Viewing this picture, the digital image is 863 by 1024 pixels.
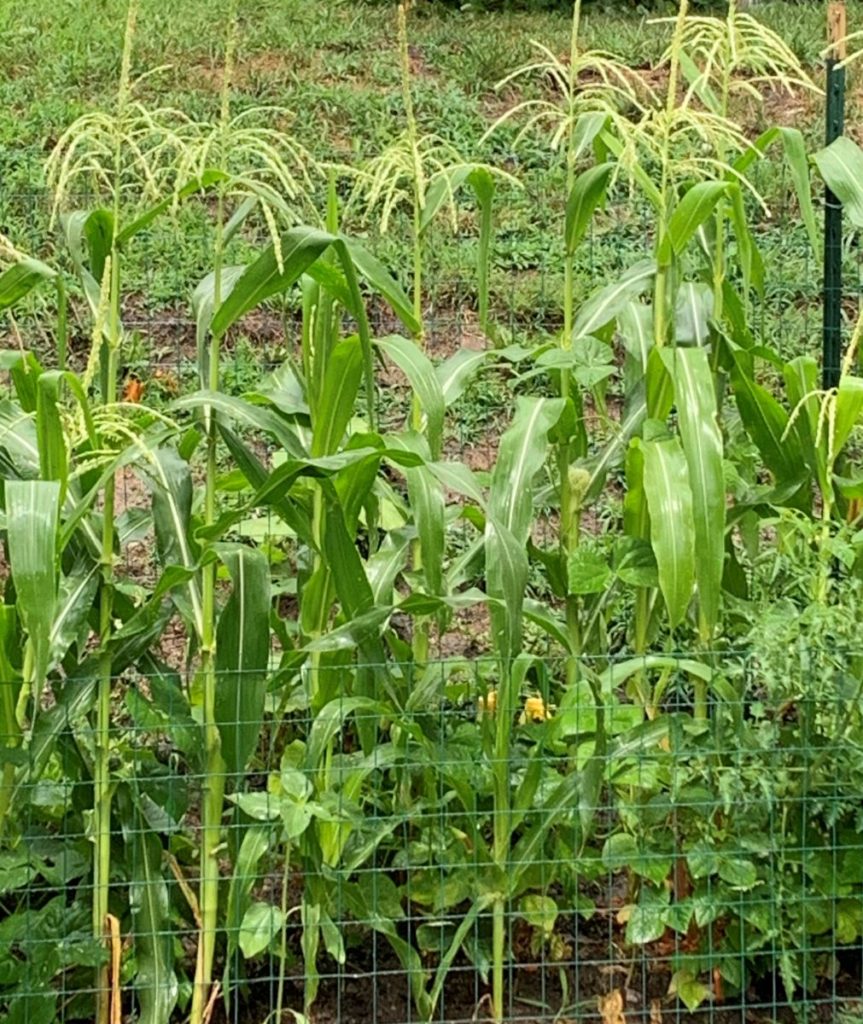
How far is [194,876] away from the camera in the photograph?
4.16 meters

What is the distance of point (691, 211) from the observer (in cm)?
402

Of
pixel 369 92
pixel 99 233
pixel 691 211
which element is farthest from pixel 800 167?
pixel 369 92

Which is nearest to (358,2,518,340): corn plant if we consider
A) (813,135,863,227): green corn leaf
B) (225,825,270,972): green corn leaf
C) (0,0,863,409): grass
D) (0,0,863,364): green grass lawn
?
(813,135,863,227): green corn leaf

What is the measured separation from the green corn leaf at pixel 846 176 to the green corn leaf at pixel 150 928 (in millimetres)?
2252

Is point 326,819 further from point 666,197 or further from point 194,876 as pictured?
point 666,197

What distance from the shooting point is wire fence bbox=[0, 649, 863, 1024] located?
381 centimetres

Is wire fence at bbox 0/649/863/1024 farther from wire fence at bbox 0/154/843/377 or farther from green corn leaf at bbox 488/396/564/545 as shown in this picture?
wire fence at bbox 0/154/843/377

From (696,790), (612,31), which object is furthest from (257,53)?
(696,790)

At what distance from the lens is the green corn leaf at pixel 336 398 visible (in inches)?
153

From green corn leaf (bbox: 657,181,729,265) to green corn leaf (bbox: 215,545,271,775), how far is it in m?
1.25

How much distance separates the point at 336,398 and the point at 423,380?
0.78 feet

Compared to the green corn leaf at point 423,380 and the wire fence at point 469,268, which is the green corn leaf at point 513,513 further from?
the wire fence at point 469,268

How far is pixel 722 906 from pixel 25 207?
4983 mm

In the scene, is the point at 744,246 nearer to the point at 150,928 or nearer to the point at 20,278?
the point at 20,278
